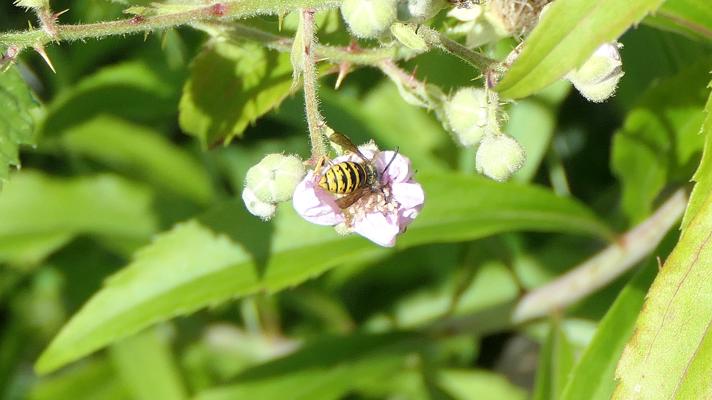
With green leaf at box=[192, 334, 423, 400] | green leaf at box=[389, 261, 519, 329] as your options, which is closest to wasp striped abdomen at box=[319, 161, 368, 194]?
green leaf at box=[192, 334, 423, 400]

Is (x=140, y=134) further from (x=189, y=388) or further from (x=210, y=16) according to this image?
(x=210, y=16)

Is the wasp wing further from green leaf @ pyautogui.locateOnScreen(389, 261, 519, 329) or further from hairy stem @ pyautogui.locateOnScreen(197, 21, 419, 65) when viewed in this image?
green leaf @ pyautogui.locateOnScreen(389, 261, 519, 329)

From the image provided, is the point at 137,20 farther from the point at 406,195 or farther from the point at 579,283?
the point at 579,283

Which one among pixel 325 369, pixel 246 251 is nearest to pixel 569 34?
pixel 246 251

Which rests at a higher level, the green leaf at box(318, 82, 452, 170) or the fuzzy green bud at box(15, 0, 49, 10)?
the fuzzy green bud at box(15, 0, 49, 10)

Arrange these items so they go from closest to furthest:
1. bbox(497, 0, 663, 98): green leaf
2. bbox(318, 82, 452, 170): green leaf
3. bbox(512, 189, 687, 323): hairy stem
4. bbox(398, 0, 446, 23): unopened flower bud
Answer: bbox(497, 0, 663, 98): green leaf
bbox(398, 0, 446, 23): unopened flower bud
bbox(512, 189, 687, 323): hairy stem
bbox(318, 82, 452, 170): green leaf

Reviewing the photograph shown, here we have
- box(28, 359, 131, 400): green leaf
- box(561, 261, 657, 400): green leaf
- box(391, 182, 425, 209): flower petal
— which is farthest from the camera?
box(28, 359, 131, 400): green leaf

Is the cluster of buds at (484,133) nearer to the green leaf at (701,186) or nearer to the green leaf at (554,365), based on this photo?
the green leaf at (701,186)
